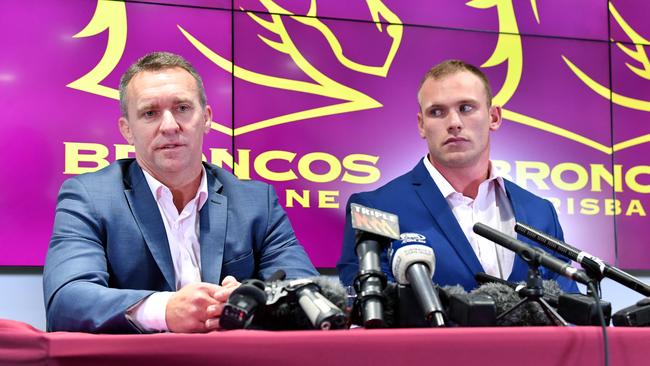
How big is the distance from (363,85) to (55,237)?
1.89 m

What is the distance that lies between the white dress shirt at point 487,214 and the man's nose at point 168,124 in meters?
0.94

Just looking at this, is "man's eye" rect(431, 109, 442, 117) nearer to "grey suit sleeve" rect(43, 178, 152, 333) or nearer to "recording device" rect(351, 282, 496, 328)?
"grey suit sleeve" rect(43, 178, 152, 333)

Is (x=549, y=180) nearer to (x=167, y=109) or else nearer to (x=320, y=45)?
(x=320, y=45)

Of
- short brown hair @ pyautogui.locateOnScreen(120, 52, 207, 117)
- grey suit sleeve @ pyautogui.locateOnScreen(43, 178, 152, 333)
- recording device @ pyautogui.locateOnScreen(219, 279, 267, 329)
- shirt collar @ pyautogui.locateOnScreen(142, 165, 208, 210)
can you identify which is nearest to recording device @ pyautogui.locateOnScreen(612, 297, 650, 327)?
recording device @ pyautogui.locateOnScreen(219, 279, 267, 329)

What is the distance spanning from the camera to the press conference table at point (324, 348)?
0.99 metres

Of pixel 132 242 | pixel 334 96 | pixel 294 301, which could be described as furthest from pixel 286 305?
pixel 334 96

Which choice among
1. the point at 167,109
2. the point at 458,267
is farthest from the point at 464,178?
the point at 167,109

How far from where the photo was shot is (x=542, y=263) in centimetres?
136

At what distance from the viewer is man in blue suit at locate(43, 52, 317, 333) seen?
1929 mm

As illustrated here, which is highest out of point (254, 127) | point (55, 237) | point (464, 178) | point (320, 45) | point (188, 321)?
point (320, 45)

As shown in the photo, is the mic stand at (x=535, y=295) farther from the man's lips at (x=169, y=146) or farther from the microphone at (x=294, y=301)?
the man's lips at (x=169, y=146)

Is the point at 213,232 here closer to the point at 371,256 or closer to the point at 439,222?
the point at 439,222

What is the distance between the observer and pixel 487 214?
8.47ft

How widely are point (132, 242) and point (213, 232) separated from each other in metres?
0.24
